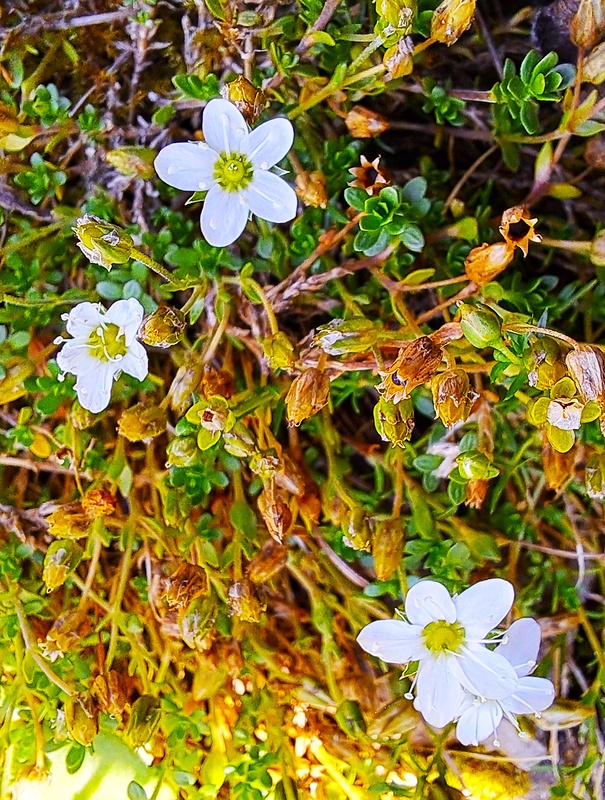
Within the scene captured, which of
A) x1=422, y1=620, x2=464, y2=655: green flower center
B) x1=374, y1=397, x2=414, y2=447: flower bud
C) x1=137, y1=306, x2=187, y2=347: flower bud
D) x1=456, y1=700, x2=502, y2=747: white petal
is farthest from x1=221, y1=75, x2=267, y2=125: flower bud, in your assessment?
x1=456, y1=700, x2=502, y2=747: white petal

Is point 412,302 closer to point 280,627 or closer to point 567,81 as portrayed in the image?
point 567,81

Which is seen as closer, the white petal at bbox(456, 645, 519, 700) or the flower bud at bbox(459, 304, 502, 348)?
the flower bud at bbox(459, 304, 502, 348)

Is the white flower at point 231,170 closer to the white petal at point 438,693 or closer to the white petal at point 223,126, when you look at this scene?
the white petal at point 223,126

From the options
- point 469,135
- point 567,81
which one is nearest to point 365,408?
point 469,135

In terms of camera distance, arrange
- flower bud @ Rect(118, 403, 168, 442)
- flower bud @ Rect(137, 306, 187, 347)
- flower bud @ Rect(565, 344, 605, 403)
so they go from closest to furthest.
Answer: flower bud @ Rect(565, 344, 605, 403), flower bud @ Rect(137, 306, 187, 347), flower bud @ Rect(118, 403, 168, 442)

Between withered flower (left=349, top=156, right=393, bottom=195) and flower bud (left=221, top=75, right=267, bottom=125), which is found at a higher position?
flower bud (left=221, top=75, right=267, bottom=125)

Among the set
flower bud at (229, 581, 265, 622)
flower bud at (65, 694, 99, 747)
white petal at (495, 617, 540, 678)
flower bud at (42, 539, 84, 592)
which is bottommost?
A: flower bud at (65, 694, 99, 747)

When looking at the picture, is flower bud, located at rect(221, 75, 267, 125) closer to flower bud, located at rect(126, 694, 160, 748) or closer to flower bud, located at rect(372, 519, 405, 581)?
flower bud, located at rect(372, 519, 405, 581)

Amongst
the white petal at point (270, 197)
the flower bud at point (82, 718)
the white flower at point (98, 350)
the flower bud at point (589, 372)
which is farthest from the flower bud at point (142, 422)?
the flower bud at point (589, 372)
